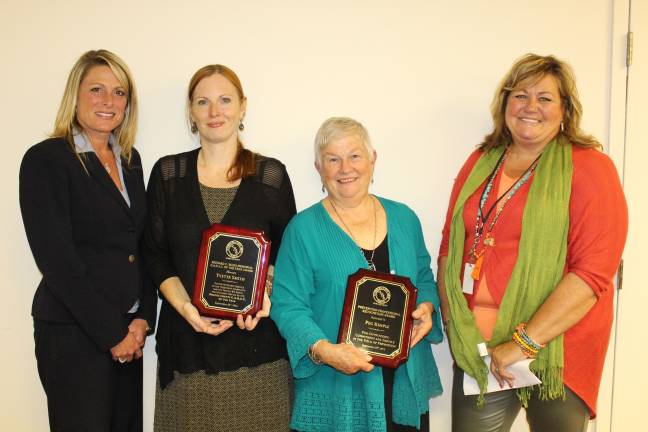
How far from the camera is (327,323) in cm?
187

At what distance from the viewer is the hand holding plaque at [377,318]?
5.70 ft

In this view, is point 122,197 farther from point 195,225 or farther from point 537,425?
point 537,425

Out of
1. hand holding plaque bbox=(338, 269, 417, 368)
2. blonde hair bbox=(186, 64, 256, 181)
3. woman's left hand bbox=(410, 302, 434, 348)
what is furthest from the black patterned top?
woman's left hand bbox=(410, 302, 434, 348)

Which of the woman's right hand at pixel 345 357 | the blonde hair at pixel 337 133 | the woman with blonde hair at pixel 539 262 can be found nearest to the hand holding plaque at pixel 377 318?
the woman's right hand at pixel 345 357

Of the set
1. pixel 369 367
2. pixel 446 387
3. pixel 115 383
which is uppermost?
pixel 369 367

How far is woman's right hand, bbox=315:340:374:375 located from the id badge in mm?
511

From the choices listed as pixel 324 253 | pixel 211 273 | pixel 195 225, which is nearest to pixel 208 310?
pixel 211 273

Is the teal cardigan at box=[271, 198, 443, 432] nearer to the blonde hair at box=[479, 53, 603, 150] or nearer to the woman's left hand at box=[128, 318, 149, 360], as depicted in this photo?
the woman's left hand at box=[128, 318, 149, 360]

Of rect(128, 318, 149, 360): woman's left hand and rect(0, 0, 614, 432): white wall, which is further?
rect(0, 0, 614, 432): white wall

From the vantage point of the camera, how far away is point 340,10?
242 cm

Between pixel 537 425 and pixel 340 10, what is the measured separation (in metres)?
2.01

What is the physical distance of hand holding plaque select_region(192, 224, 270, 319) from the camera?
1830 mm

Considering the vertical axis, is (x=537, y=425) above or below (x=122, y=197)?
below

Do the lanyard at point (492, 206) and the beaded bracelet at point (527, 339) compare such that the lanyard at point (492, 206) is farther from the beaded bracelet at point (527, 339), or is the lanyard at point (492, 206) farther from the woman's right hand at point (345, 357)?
the woman's right hand at point (345, 357)
